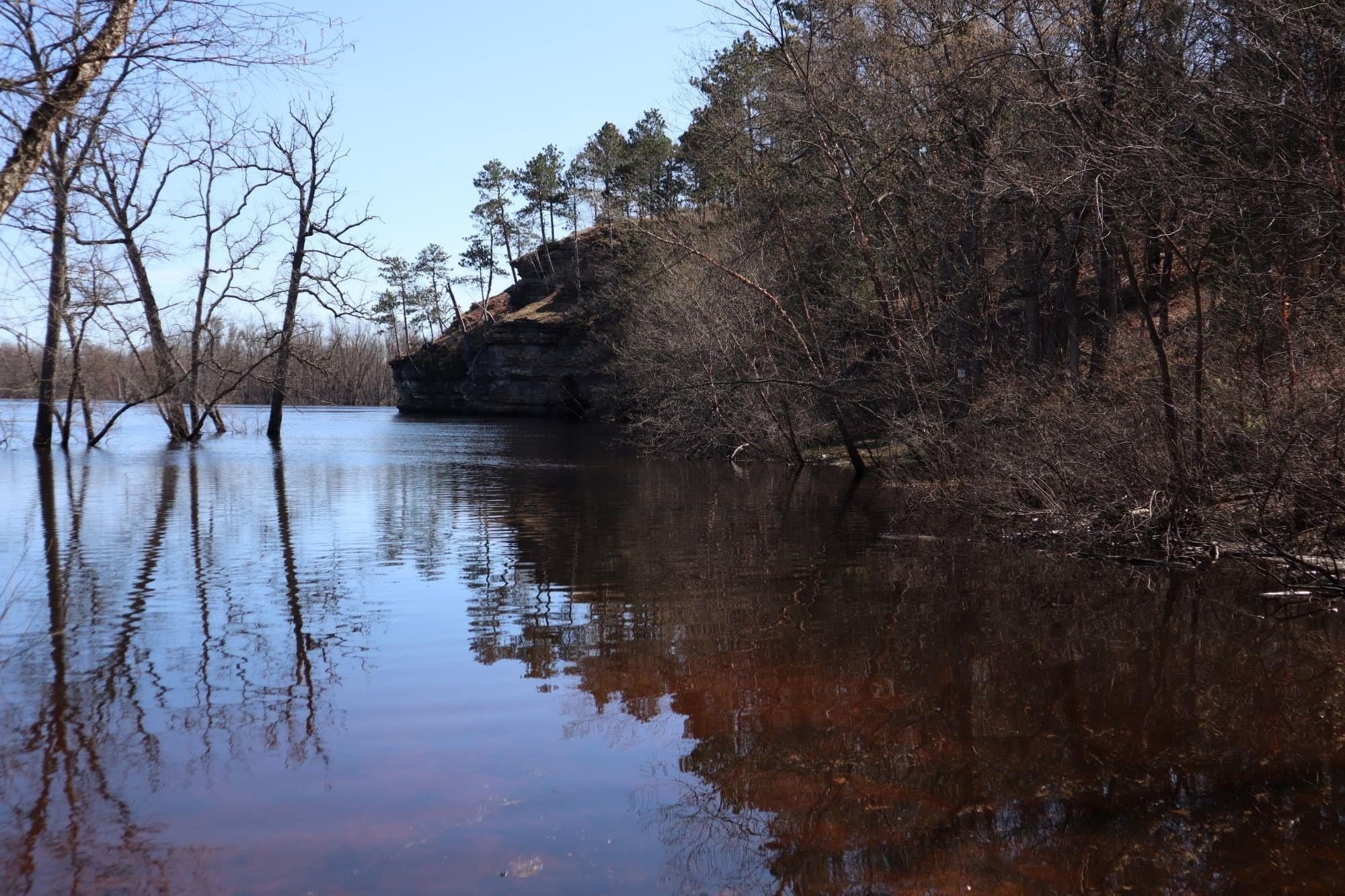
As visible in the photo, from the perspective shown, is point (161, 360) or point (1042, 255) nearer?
point (1042, 255)

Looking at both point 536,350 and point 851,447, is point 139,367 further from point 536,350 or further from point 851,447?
point 536,350

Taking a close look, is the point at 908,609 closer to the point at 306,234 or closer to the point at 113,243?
the point at 113,243

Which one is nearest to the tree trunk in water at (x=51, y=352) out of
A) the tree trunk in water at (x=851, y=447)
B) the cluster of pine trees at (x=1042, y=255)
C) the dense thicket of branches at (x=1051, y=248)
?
the cluster of pine trees at (x=1042, y=255)

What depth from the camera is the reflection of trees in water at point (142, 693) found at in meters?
4.95

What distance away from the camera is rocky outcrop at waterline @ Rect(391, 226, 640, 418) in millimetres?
65062

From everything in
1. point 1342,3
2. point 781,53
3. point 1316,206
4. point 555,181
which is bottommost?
point 1316,206

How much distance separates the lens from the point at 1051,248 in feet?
70.0

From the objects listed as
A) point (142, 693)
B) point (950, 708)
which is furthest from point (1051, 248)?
point (142, 693)

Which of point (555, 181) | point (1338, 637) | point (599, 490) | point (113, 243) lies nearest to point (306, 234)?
point (113, 243)

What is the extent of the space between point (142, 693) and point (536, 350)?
62068mm

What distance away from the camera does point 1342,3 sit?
11039 mm

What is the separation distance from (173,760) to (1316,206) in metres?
11.4

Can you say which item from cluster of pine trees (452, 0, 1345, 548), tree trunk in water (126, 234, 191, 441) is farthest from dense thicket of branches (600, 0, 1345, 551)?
tree trunk in water (126, 234, 191, 441)

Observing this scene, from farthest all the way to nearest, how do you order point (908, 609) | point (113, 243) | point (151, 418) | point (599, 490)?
point (151, 418), point (113, 243), point (599, 490), point (908, 609)
